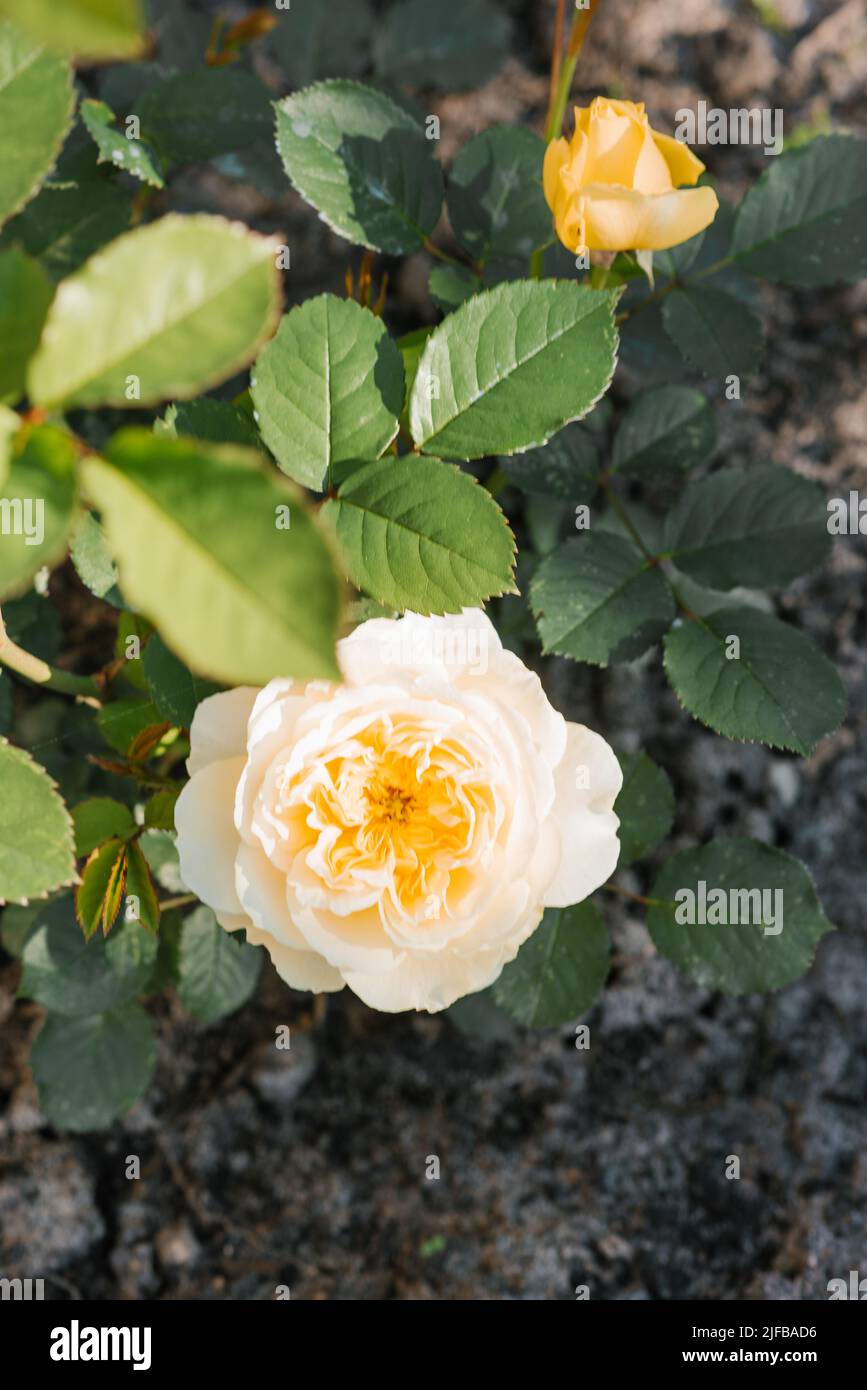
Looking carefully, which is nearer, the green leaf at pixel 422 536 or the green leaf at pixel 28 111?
the green leaf at pixel 28 111

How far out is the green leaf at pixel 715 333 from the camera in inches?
48.3

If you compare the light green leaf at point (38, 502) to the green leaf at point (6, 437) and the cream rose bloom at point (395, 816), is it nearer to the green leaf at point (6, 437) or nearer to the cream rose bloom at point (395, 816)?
the green leaf at point (6, 437)

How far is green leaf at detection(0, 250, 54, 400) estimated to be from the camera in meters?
0.53

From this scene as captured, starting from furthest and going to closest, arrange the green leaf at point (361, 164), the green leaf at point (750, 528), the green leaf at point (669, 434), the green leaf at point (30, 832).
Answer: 1. the green leaf at point (669, 434)
2. the green leaf at point (750, 528)
3. the green leaf at point (361, 164)
4. the green leaf at point (30, 832)

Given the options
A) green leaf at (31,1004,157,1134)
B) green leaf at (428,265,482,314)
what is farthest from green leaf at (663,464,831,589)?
green leaf at (31,1004,157,1134)

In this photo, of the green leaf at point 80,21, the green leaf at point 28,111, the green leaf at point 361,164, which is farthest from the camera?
the green leaf at point 361,164

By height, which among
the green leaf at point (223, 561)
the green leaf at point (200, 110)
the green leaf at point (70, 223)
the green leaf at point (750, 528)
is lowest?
the green leaf at point (223, 561)

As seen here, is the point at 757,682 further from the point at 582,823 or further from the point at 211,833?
the point at 211,833

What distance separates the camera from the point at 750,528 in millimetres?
1289

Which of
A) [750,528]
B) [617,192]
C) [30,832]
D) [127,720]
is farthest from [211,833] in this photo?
[750,528]

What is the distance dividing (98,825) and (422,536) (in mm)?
424

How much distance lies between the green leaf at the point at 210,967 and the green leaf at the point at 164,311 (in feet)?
3.09

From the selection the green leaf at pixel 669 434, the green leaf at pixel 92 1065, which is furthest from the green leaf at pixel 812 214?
the green leaf at pixel 92 1065
